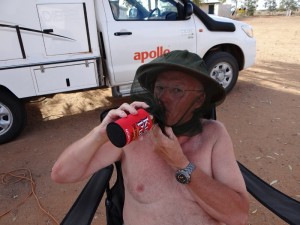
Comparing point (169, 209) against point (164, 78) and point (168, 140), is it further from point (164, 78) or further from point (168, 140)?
point (164, 78)

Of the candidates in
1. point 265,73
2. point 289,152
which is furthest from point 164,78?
point 265,73

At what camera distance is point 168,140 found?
1158 mm

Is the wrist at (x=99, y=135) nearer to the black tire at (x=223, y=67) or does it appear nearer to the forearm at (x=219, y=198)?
the forearm at (x=219, y=198)

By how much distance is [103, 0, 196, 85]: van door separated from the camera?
155 inches

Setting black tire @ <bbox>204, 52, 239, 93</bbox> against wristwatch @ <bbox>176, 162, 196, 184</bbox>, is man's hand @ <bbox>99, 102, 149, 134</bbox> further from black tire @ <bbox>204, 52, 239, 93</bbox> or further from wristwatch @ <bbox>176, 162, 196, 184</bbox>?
black tire @ <bbox>204, 52, 239, 93</bbox>

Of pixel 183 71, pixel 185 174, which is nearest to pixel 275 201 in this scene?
pixel 185 174

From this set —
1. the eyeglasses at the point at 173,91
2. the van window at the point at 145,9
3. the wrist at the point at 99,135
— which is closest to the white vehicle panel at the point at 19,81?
the van window at the point at 145,9

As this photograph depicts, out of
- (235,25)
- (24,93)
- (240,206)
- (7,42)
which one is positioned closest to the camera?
(240,206)

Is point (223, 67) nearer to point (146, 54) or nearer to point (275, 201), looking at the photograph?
point (146, 54)

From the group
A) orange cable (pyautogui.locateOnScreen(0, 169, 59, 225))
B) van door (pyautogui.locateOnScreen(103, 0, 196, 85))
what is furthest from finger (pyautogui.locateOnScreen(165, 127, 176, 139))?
van door (pyautogui.locateOnScreen(103, 0, 196, 85))

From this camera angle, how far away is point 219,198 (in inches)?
49.6

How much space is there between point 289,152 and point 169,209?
8.31 feet

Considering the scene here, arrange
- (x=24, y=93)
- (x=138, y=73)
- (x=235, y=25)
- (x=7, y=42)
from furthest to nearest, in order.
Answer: (x=235, y=25)
(x=24, y=93)
(x=7, y=42)
(x=138, y=73)

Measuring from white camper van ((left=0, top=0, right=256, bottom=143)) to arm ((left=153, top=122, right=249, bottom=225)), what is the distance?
9.09 feet
